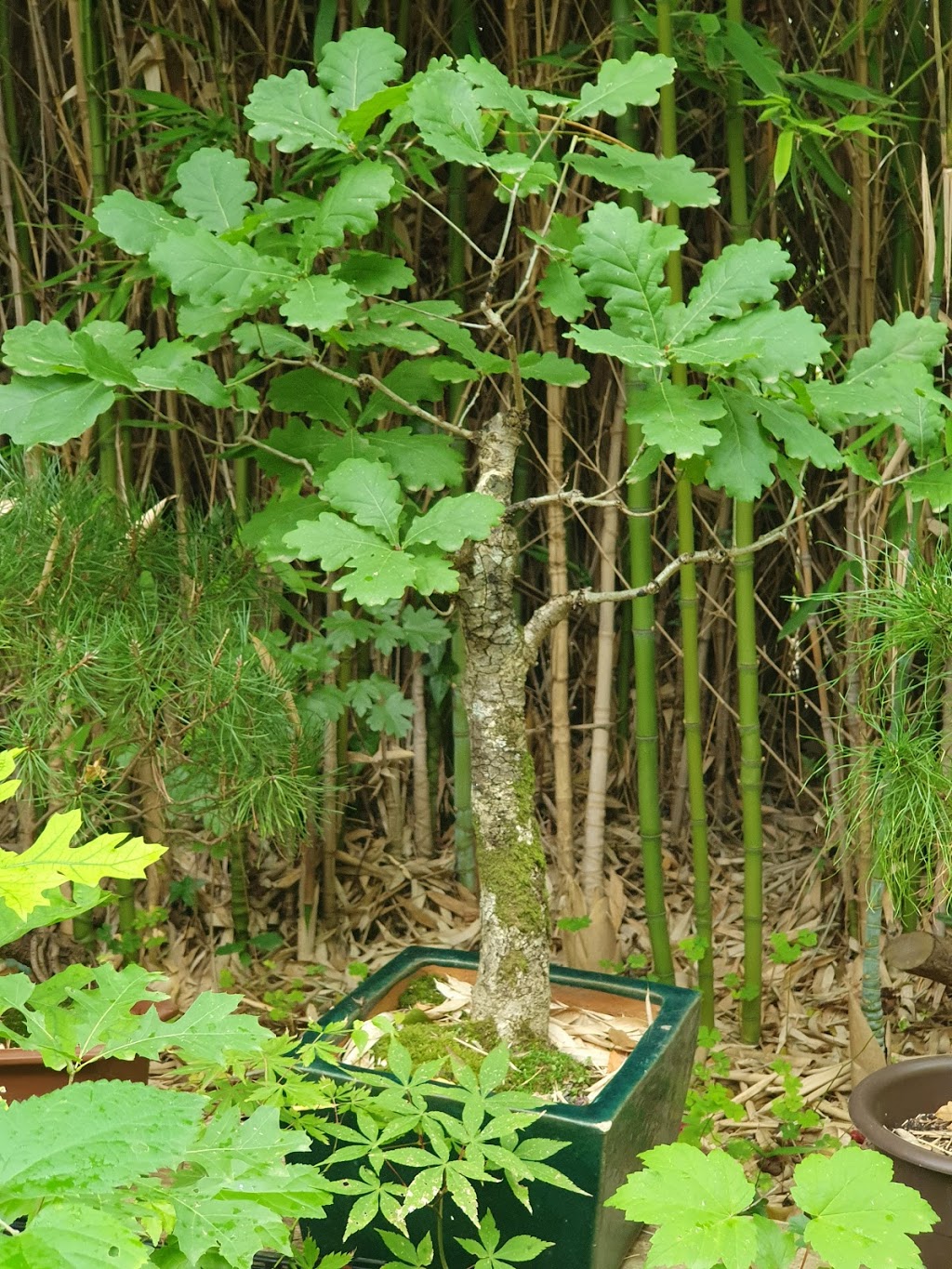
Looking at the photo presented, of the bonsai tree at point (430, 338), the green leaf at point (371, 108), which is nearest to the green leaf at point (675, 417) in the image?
the bonsai tree at point (430, 338)

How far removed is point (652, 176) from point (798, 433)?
0.27 m

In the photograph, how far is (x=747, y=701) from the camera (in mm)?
2049

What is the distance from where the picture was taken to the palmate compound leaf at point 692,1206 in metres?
1.03

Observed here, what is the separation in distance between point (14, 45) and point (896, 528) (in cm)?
173

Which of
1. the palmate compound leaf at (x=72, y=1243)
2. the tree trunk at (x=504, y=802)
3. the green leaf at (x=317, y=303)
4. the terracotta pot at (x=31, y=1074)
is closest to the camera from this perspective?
the palmate compound leaf at (x=72, y=1243)

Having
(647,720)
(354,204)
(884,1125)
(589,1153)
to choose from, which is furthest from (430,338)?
(884,1125)

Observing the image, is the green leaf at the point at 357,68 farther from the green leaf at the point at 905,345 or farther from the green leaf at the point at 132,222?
the green leaf at the point at 905,345

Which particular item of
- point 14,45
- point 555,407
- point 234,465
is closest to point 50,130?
point 14,45

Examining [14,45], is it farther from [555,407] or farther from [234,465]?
[555,407]

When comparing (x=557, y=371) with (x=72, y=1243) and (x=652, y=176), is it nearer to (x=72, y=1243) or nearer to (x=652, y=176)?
(x=652, y=176)

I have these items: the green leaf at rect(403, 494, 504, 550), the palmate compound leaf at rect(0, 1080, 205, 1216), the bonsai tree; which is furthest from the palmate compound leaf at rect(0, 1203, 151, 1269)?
the green leaf at rect(403, 494, 504, 550)

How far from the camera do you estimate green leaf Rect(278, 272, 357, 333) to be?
1031 mm

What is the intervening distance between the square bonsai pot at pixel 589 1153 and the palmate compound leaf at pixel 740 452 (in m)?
0.62

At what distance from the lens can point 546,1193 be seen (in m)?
1.27
